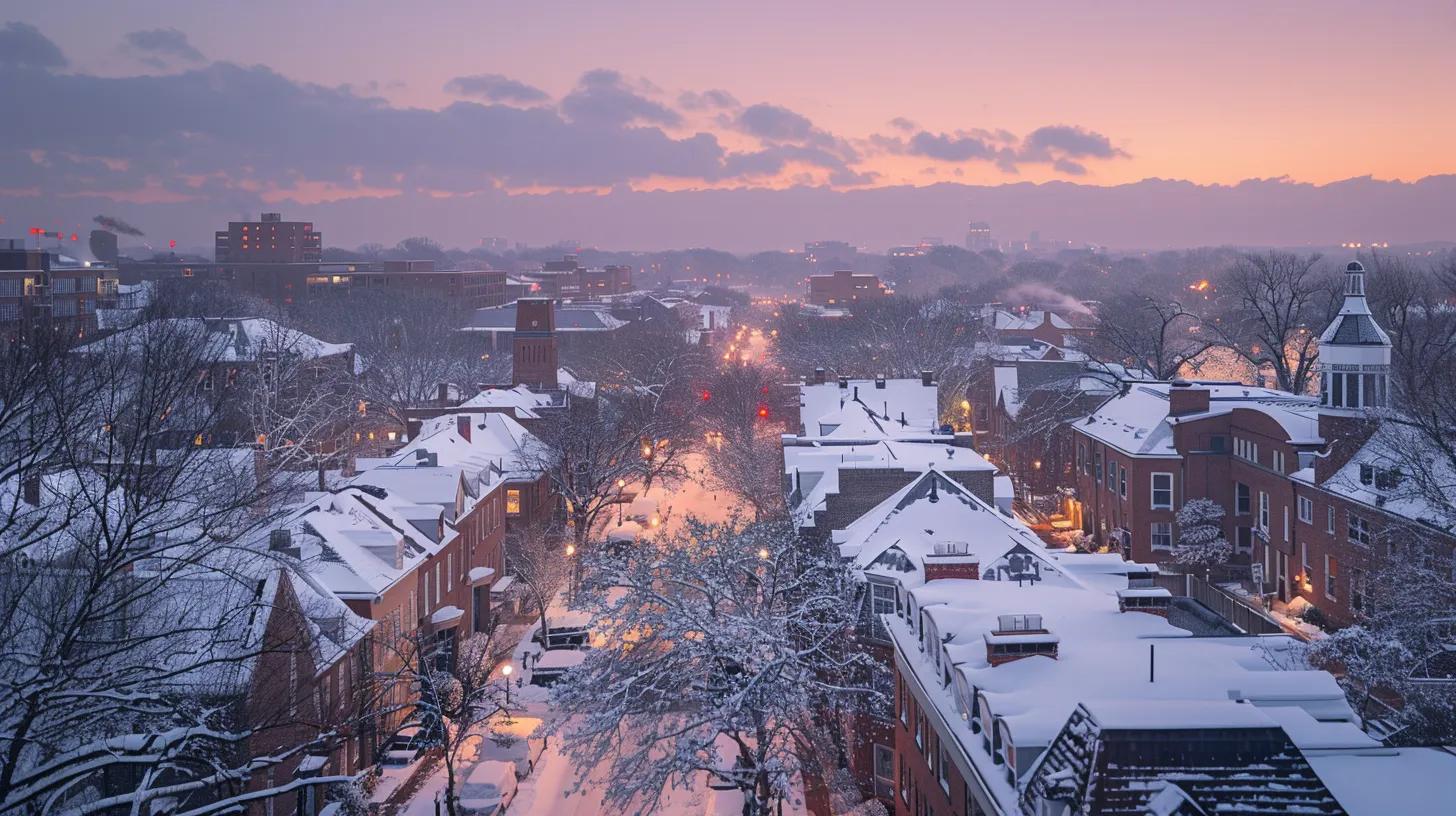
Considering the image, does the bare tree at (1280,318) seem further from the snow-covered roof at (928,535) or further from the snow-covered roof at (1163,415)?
the snow-covered roof at (928,535)

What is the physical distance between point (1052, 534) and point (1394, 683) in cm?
3094

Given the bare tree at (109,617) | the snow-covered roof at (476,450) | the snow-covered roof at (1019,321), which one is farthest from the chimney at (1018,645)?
the snow-covered roof at (1019,321)

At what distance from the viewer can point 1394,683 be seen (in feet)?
79.2

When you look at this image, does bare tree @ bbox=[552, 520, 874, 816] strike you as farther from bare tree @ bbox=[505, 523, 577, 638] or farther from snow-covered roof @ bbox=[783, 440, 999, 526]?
bare tree @ bbox=[505, 523, 577, 638]

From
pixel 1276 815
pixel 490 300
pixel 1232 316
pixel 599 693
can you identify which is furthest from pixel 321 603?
pixel 490 300

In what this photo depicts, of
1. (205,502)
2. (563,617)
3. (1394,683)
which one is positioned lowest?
(563,617)

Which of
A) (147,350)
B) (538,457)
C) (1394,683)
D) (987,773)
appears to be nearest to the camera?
(147,350)

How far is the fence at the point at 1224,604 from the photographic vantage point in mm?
32469

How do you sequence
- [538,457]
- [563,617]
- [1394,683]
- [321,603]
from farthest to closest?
[538,457] < [563,617] < [321,603] < [1394,683]

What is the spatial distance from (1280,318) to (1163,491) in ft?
112

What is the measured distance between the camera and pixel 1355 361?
130 ft

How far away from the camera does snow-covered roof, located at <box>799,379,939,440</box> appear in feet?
176

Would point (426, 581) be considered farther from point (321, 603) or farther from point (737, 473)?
point (737, 473)

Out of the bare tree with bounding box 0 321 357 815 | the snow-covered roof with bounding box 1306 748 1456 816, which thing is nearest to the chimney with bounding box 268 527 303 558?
the bare tree with bounding box 0 321 357 815
